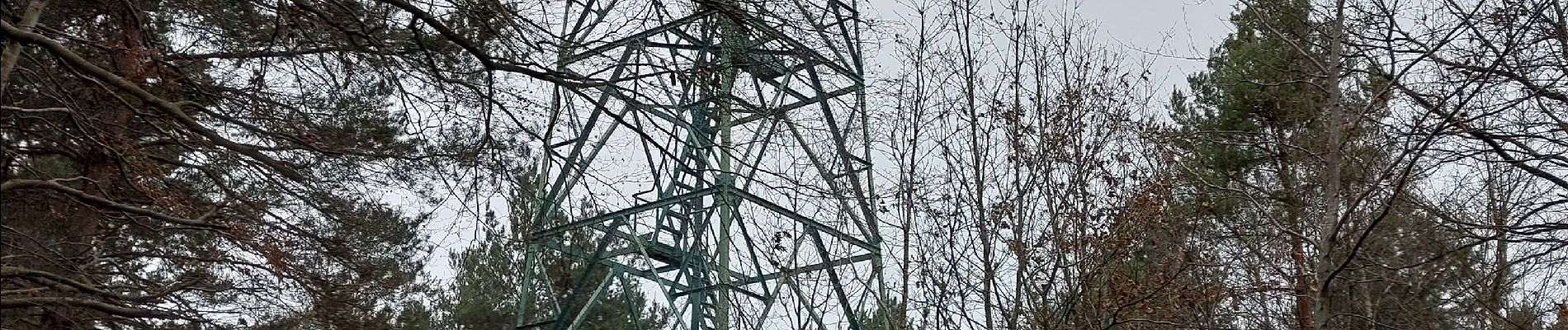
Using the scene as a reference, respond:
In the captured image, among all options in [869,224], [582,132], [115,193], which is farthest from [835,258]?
[115,193]

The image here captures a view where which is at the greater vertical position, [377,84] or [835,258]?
[377,84]

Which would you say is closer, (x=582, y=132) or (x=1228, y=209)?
(x=582, y=132)

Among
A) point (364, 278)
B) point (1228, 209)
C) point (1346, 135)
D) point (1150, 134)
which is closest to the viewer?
point (1150, 134)

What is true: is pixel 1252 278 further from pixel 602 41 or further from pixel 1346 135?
pixel 602 41

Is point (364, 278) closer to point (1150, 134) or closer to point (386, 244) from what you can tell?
point (386, 244)

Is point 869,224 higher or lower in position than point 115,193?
lower

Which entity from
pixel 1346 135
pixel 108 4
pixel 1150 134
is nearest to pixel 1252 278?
pixel 1346 135

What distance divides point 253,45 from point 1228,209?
8688 mm

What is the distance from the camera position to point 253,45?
7.70m

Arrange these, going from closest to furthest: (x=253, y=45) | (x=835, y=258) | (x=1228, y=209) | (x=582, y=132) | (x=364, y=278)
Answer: (x=582, y=132)
(x=835, y=258)
(x=253, y=45)
(x=364, y=278)
(x=1228, y=209)

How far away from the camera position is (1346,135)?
700cm

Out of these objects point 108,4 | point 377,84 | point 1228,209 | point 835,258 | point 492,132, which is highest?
point 1228,209

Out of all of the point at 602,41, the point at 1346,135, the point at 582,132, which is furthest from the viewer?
the point at 1346,135

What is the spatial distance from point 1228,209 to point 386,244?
7558mm
